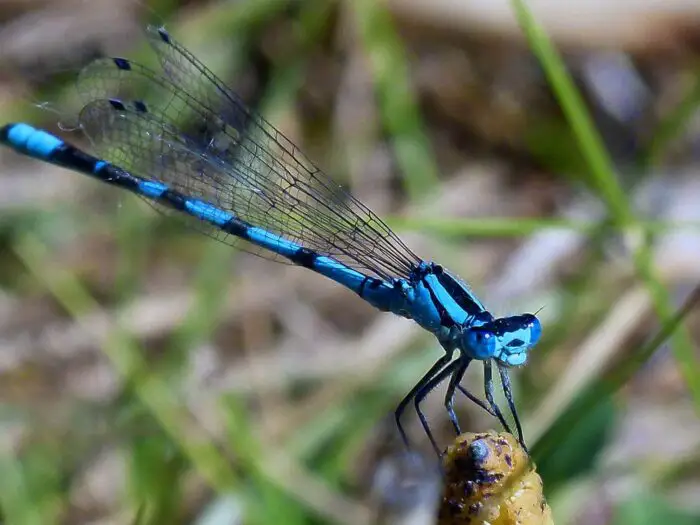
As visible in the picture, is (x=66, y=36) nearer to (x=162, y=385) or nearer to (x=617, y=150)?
(x=162, y=385)

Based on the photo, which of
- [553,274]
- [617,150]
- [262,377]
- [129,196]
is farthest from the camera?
[617,150]

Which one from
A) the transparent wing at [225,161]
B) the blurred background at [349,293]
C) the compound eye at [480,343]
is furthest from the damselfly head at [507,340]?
the transparent wing at [225,161]

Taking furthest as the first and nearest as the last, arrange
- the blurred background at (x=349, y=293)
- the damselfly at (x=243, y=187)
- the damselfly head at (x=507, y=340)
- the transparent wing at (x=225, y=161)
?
the blurred background at (x=349, y=293)
the transparent wing at (x=225, y=161)
the damselfly at (x=243, y=187)
the damselfly head at (x=507, y=340)

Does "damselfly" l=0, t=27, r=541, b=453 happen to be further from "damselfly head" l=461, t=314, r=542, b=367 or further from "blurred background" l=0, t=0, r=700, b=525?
"blurred background" l=0, t=0, r=700, b=525

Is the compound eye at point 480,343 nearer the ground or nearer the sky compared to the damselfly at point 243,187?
nearer the ground

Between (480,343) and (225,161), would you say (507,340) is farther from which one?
(225,161)

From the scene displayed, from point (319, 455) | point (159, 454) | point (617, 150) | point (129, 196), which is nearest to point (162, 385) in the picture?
point (159, 454)

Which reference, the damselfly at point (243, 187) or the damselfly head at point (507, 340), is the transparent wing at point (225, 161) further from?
the damselfly head at point (507, 340)
